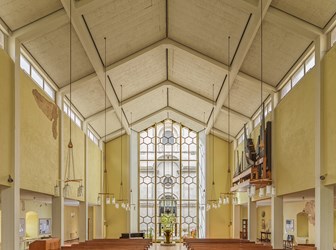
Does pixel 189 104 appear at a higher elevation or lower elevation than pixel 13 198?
higher

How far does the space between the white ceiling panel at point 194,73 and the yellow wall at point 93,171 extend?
5.15m

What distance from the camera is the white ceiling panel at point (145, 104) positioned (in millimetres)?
22062

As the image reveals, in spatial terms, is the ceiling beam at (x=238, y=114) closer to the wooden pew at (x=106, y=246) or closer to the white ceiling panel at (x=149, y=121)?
the white ceiling panel at (x=149, y=121)

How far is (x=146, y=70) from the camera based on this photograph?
59.6 feet

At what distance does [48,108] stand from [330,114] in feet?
26.2

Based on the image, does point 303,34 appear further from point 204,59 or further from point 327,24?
point 204,59

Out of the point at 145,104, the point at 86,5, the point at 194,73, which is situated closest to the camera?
the point at 86,5

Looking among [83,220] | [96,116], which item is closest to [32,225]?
[83,220]

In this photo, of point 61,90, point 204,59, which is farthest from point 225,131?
point 61,90

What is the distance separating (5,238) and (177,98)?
13904mm

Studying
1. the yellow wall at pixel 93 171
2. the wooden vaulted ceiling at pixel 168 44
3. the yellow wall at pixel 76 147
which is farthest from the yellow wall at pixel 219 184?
the yellow wall at pixel 76 147

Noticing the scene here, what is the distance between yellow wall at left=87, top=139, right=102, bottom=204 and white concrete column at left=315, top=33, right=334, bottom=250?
12.4 meters

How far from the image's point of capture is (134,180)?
27266mm

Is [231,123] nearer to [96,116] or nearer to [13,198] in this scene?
[96,116]
